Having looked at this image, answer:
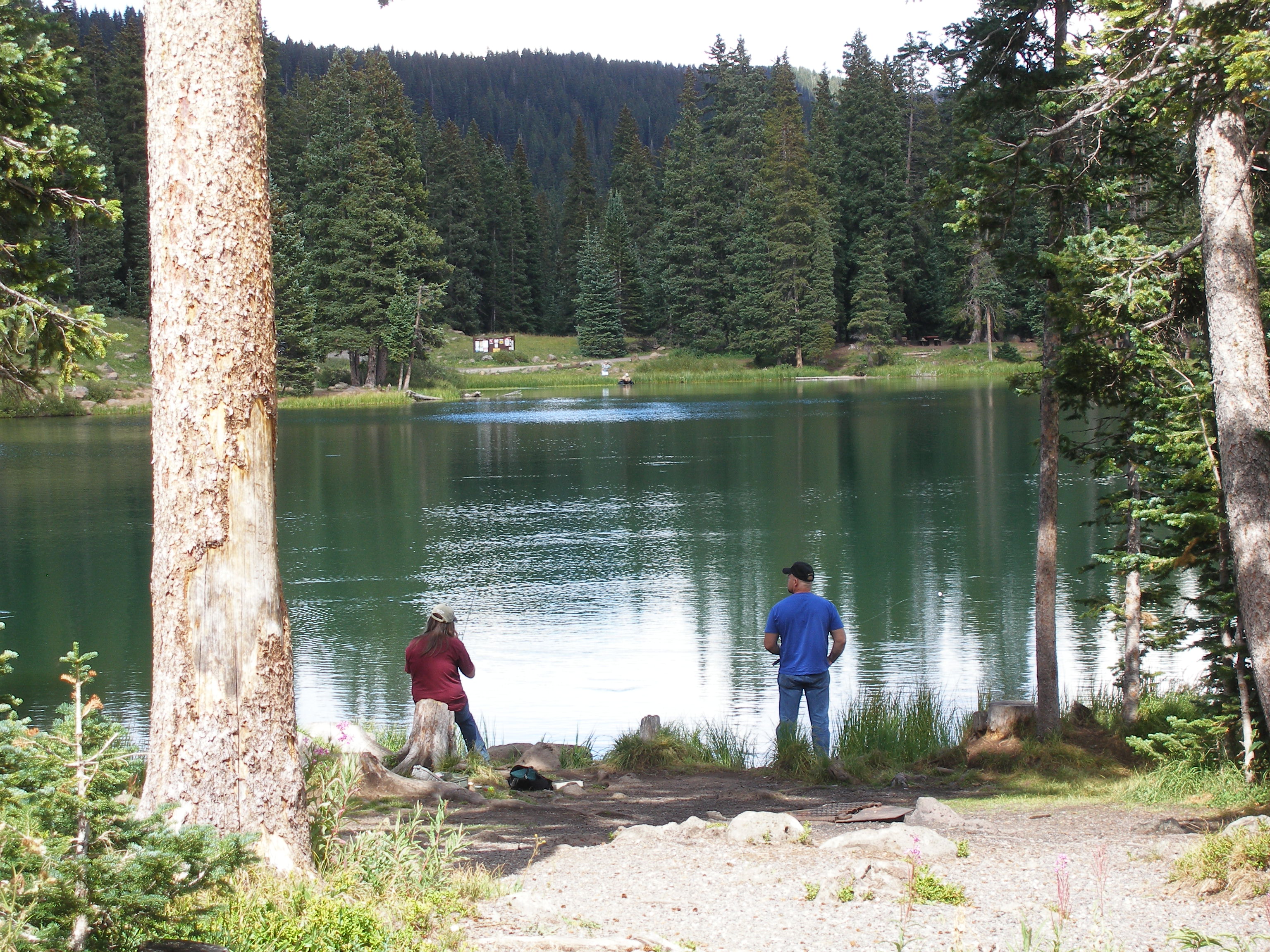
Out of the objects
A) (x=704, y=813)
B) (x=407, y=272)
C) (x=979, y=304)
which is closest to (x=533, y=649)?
(x=704, y=813)

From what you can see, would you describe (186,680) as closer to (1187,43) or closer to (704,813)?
(704,813)

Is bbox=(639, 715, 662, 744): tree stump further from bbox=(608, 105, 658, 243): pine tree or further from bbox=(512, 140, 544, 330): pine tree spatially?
bbox=(608, 105, 658, 243): pine tree

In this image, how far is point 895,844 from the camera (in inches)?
207

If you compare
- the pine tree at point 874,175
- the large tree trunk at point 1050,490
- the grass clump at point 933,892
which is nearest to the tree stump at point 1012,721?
the large tree trunk at point 1050,490

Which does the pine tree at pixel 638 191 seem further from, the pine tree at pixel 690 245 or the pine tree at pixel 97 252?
the pine tree at pixel 97 252

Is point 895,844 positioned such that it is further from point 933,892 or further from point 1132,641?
point 1132,641

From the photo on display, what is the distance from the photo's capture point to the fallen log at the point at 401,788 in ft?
23.2

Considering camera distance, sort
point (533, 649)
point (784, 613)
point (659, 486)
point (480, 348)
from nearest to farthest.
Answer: point (784, 613), point (533, 649), point (659, 486), point (480, 348)

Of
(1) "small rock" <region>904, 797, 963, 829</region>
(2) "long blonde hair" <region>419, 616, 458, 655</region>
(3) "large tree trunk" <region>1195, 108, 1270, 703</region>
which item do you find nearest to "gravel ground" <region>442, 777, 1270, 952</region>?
(1) "small rock" <region>904, 797, 963, 829</region>

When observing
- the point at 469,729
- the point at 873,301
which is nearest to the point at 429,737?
the point at 469,729

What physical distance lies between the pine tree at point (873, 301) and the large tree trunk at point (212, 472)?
212 ft

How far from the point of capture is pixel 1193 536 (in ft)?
25.9

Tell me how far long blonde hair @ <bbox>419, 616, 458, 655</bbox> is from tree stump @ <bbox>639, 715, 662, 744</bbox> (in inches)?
69.3

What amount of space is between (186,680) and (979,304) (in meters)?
66.0
